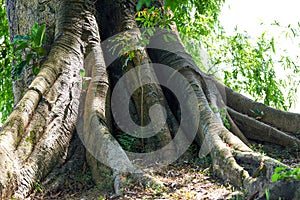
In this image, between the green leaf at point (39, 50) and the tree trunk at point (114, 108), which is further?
the green leaf at point (39, 50)

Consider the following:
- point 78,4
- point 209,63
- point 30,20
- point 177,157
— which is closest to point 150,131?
point 177,157

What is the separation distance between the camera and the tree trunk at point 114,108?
416 centimetres

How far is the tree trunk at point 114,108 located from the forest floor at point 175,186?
0.33 ft

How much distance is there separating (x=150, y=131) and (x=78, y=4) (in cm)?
199

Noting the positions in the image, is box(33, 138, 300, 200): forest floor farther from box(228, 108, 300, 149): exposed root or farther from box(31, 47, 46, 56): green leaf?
box(31, 47, 46, 56): green leaf

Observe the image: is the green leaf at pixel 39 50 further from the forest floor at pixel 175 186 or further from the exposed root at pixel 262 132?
the exposed root at pixel 262 132

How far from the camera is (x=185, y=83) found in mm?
5648

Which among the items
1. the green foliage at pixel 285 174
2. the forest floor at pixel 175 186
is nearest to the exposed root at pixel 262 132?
the forest floor at pixel 175 186

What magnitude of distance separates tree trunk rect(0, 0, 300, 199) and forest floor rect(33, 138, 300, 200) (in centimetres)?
10

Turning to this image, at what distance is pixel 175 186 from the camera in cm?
401

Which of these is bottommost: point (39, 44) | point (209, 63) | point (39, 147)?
point (39, 147)

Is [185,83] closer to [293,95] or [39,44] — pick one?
[39,44]

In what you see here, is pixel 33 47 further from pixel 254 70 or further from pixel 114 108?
pixel 254 70

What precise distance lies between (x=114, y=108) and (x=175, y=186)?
6.17ft
